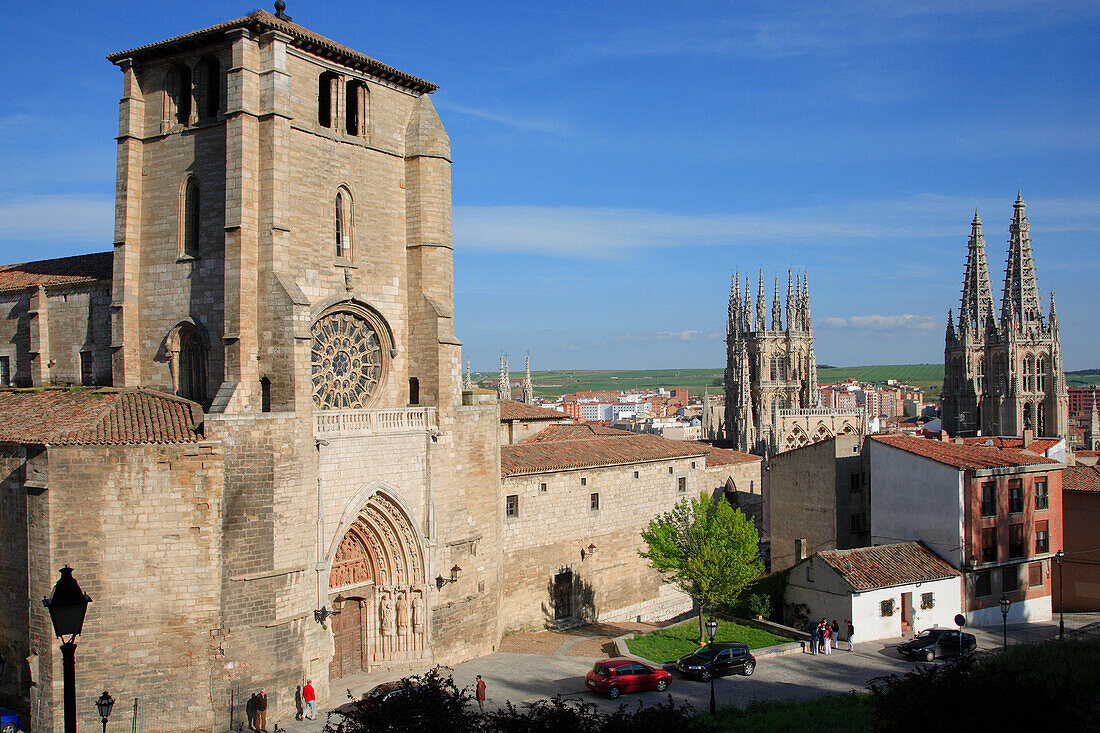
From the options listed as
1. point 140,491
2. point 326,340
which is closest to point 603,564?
point 326,340

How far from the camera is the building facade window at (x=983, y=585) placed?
32344mm

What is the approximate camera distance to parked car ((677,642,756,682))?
2553cm

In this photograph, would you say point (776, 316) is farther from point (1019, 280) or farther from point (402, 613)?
point (402, 613)

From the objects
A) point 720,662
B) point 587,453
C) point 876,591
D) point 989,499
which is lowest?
point 720,662

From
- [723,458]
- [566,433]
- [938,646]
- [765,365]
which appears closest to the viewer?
[938,646]

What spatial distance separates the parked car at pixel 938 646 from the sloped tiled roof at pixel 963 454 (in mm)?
6626

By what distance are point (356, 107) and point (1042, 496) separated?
2758 centimetres

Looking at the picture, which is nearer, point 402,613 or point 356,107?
point 402,613

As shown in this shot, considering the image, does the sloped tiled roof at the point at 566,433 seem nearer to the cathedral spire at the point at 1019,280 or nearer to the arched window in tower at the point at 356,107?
the arched window in tower at the point at 356,107

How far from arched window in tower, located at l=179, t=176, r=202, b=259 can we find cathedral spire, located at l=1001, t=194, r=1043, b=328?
81.7 m

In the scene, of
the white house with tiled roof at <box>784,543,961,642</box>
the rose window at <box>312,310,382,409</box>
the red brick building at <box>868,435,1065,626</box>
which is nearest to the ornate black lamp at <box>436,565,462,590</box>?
the rose window at <box>312,310,382,409</box>

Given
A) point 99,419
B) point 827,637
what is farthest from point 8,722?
point 827,637

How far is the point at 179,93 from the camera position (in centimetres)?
2528

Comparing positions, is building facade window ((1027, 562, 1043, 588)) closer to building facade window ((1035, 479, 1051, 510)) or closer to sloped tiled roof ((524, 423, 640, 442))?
building facade window ((1035, 479, 1051, 510))
